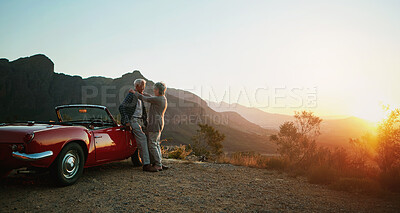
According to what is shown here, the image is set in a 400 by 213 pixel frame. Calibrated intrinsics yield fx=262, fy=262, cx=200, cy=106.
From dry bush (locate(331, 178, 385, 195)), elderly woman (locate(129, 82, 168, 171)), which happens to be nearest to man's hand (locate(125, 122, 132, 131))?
elderly woman (locate(129, 82, 168, 171))

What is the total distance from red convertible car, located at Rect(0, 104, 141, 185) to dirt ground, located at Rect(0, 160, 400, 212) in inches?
16.3

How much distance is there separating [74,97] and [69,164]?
Result: 117m

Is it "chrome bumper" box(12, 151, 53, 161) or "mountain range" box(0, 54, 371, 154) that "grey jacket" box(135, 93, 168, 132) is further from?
"mountain range" box(0, 54, 371, 154)

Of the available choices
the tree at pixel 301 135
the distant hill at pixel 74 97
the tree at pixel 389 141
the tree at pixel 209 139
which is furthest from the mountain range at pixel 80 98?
the tree at pixel 389 141

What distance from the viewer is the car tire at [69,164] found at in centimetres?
469

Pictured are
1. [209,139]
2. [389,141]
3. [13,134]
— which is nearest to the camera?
[13,134]

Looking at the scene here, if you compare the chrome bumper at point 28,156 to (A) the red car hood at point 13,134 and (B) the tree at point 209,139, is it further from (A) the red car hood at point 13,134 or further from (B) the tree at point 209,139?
(B) the tree at point 209,139

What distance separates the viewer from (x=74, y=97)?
361ft

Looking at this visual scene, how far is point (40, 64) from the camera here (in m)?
119

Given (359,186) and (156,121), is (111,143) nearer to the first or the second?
(156,121)

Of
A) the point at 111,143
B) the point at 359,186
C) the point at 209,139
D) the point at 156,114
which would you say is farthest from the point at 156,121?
the point at 209,139

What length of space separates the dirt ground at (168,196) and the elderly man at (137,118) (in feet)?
1.58

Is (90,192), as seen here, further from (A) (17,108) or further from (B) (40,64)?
(B) (40,64)

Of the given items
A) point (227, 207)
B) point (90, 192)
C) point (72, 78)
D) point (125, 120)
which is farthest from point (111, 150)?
point (72, 78)
